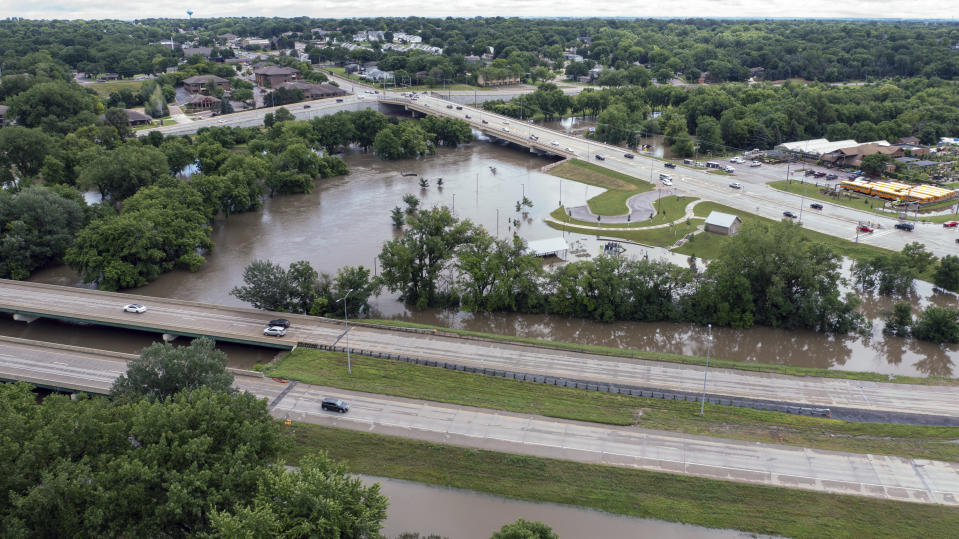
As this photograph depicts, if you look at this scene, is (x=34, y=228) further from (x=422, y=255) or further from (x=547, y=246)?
(x=547, y=246)

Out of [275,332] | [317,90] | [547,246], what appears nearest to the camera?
[275,332]

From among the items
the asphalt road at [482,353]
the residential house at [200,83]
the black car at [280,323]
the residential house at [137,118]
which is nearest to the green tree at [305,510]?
the asphalt road at [482,353]

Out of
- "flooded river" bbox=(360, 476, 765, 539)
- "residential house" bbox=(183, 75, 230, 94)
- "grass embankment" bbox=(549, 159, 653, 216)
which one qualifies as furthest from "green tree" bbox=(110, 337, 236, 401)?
"residential house" bbox=(183, 75, 230, 94)

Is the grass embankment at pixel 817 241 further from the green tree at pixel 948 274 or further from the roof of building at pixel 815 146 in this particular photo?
the roof of building at pixel 815 146

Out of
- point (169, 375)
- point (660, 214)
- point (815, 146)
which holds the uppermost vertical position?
point (815, 146)

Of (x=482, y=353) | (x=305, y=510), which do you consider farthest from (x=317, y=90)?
(x=305, y=510)

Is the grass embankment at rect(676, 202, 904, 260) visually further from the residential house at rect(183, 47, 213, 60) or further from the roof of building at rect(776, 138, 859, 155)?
the residential house at rect(183, 47, 213, 60)

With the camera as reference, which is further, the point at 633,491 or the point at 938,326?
the point at 938,326
